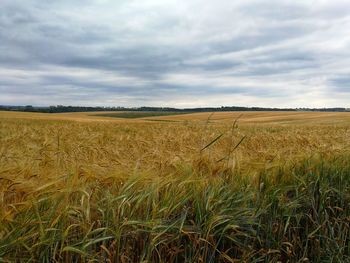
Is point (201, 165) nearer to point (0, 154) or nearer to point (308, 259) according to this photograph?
point (308, 259)

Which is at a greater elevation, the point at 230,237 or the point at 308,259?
the point at 230,237

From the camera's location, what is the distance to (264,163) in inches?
129

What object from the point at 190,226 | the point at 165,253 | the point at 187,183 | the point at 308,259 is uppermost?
the point at 187,183

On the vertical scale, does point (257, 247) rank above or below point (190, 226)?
below

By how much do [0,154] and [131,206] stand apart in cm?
152

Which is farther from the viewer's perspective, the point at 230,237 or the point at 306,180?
the point at 306,180

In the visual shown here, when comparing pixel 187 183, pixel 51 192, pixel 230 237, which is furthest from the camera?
pixel 187 183

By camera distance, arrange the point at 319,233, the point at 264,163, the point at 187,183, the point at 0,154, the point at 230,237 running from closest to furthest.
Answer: the point at 230,237
the point at 187,183
the point at 319,233
the point at 0,154
the point at 264,163

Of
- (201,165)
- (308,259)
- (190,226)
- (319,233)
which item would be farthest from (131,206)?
(319,233)

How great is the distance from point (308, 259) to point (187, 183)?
1.15 m

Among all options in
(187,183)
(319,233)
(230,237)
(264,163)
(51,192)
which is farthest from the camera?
(264,163)

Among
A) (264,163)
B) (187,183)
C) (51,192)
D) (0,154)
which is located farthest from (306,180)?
(0,154)

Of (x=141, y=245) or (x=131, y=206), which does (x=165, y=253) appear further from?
(x=131, y=206)

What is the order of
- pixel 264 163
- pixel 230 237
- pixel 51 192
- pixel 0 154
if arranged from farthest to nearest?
pixel 264 163, pixel 0 154, pixel 230 237, pixel 51 192
